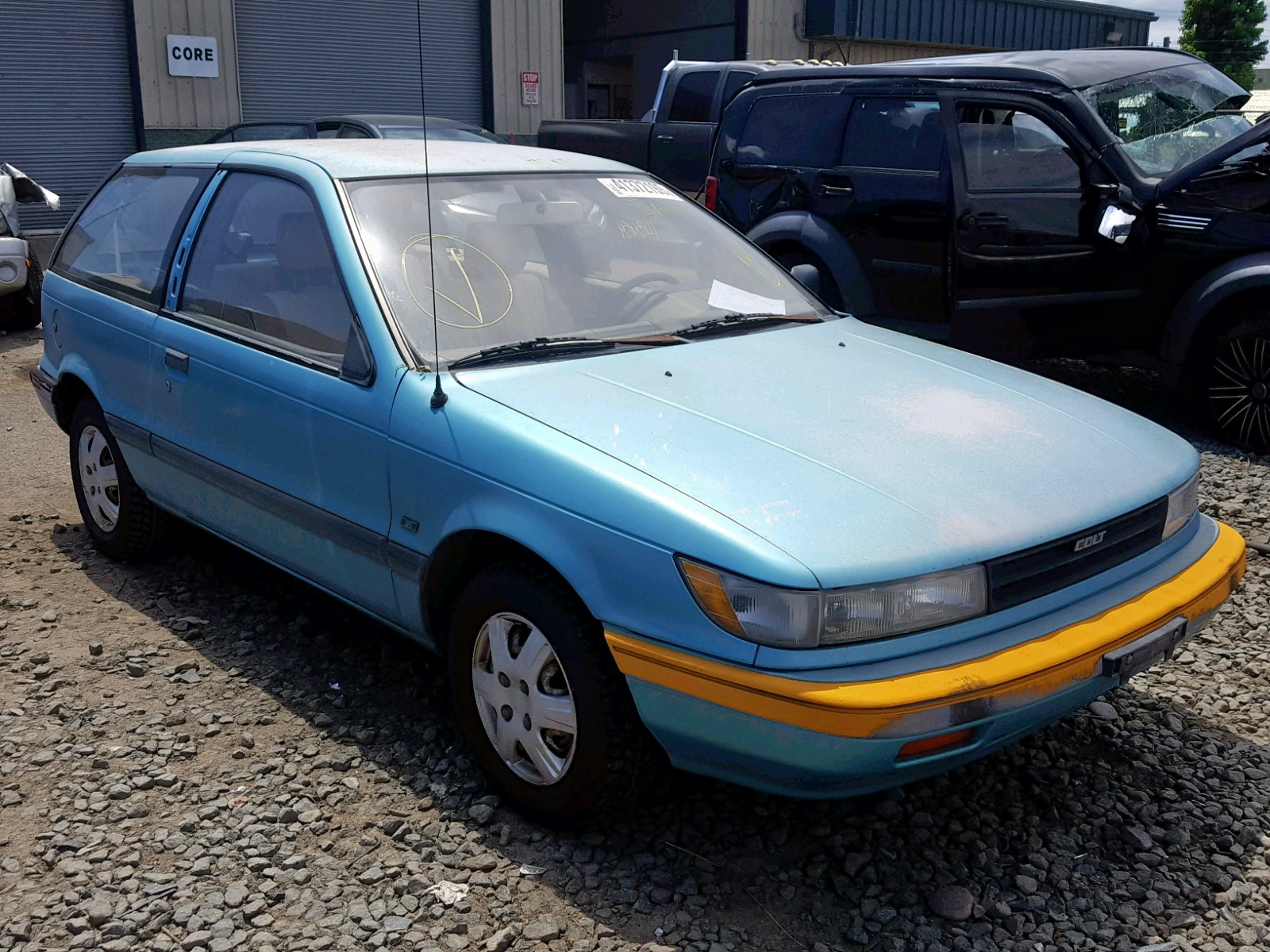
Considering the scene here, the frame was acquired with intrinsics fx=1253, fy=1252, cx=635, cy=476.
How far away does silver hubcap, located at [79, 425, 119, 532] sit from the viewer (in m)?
4.74

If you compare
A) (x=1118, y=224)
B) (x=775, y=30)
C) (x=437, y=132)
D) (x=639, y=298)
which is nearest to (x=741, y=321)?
(x=639, y=298)

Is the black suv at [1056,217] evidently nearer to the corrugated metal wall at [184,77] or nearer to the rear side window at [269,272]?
the rear side window at [269,272]

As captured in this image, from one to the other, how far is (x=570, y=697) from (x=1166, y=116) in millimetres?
5598

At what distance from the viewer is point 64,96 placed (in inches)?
633

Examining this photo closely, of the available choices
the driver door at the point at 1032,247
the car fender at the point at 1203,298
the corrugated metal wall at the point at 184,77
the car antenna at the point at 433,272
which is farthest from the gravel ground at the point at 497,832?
the corrugated metal wall at the point at 184,77

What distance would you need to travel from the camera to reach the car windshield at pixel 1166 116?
262 inches

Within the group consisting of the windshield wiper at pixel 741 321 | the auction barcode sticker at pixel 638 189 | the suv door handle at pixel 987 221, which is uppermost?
the auction barcode sticker at pixel 638 189

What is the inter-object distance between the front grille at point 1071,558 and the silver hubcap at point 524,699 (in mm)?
981

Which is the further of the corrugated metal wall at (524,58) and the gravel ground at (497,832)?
the corrugated metal wall at (524,58)

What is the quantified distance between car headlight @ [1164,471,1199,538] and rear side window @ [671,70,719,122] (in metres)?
10.2

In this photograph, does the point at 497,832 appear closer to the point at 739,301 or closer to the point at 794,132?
the point at 739,301

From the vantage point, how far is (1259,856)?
2955 millimetres

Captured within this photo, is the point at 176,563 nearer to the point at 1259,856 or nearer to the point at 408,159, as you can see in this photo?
the point at 408,159

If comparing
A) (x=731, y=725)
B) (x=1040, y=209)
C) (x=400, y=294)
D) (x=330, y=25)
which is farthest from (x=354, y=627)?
(x=330, y=25)
